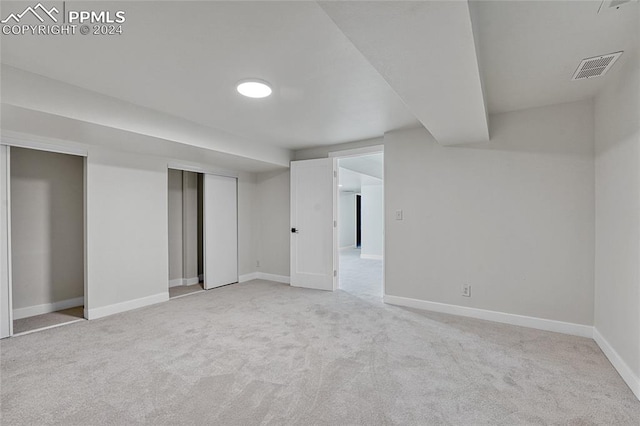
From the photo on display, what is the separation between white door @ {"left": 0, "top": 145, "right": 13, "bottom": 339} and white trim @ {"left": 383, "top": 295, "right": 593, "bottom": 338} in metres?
4.09

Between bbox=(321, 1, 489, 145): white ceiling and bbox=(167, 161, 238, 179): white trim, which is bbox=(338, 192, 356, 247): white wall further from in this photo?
bbox=(321, 1, 489, 145): white ceiling

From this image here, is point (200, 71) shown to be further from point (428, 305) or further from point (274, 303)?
point (428, 305)

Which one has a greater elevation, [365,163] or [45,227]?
[365,163]

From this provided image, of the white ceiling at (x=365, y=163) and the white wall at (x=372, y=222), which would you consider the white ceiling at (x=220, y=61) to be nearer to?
the white ceiling at (x=365, y=163)

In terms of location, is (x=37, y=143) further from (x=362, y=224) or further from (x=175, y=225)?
(x=362, y=224)

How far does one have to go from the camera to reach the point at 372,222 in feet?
28.9

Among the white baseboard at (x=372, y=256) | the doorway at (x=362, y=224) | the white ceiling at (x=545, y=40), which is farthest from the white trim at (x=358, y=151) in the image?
the white baseboard at (x=372, y=256)

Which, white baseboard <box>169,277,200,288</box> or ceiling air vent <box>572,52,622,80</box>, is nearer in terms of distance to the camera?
ceiling air vent <box>572,52,622,80</box>

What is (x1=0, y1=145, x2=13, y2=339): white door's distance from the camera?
2869 mm

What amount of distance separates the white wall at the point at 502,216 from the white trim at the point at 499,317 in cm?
5

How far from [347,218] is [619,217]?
31.2 feet

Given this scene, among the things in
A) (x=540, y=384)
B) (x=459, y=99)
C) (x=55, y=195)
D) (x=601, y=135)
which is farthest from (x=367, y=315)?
(x=55, y=195)

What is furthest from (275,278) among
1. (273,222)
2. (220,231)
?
(220,231)

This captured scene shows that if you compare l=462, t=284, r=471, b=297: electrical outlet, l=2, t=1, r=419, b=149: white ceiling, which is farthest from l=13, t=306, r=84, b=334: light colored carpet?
l=462, t=284, r=471, b=297: electrical outlet
